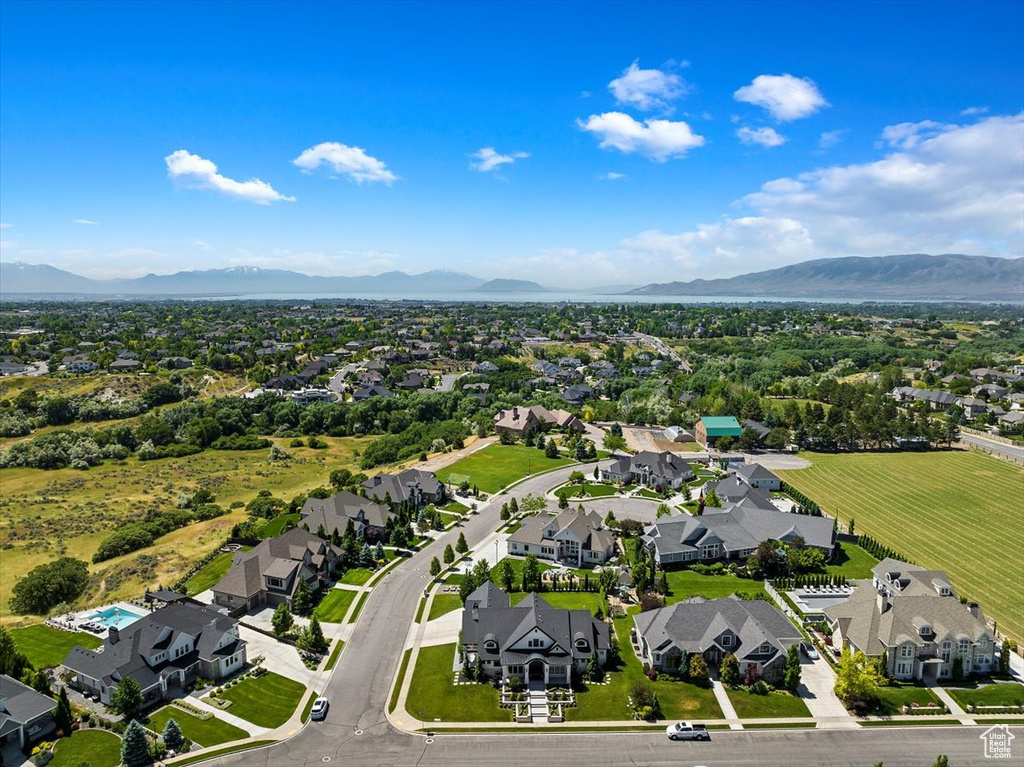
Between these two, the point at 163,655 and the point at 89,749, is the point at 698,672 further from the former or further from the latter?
the point at 89,749

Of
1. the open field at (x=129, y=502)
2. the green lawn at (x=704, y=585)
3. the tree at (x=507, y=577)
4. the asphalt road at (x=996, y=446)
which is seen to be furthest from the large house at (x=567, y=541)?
the asphalt road at (x=996, y=446)

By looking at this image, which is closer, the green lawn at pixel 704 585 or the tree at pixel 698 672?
the tree at pixel 698 672

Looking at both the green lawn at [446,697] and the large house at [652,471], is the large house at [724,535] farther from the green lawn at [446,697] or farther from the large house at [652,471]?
the green lawn at [446,697]

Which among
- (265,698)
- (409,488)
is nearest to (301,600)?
(265,698)

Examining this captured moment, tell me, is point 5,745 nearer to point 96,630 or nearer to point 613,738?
point 96,630

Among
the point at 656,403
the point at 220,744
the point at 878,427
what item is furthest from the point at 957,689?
the point at 656,403

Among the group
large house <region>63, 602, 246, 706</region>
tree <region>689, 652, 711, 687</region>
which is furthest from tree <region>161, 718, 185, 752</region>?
tree <region>689, 652, 711, 687</region>

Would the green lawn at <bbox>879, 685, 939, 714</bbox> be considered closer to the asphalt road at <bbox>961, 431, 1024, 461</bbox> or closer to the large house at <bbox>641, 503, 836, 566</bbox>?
the large house at <bbox>641, 503, 836, 566</bbox>
